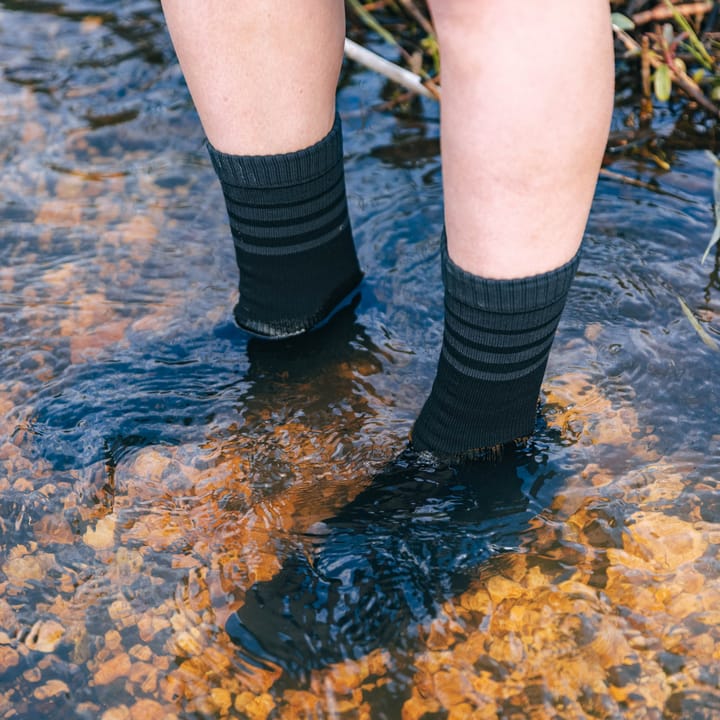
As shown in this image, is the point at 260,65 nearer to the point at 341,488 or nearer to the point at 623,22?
the point at 341,488

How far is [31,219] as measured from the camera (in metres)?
2.04

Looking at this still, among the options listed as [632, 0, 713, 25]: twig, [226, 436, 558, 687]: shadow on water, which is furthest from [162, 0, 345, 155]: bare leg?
[632, 0, 713, 25]: twig

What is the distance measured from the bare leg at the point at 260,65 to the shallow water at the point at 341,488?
47 cm

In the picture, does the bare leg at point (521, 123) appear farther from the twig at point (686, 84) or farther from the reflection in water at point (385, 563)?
the twig at point (686, 84)

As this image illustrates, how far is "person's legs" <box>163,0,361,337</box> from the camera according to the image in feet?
4.17

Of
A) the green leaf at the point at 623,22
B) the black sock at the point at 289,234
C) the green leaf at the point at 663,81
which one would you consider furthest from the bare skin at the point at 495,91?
the green leaf at the point at 663,81

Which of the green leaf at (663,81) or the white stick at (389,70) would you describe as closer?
the green leaf at (663,81)

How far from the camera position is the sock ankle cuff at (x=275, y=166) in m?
1.38

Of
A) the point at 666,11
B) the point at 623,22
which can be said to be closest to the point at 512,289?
the point at 623,22

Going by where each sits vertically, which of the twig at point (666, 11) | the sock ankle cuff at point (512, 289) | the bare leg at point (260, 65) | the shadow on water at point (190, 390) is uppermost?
the bare leg at point (260, 65)

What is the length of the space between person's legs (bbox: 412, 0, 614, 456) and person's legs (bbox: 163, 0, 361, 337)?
36 cm

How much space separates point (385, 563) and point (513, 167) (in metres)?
0.64

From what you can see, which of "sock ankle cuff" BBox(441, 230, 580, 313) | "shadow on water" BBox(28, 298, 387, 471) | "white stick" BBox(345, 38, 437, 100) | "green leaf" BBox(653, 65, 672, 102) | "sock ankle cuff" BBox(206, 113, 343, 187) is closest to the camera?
"sock ankle cuff" BBox(441, 230, 580, 313)

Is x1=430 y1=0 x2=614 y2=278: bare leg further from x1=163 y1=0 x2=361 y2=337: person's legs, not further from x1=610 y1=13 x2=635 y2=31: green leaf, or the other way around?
x1=610 y1=13 x2=635 y2=31: green leaf
